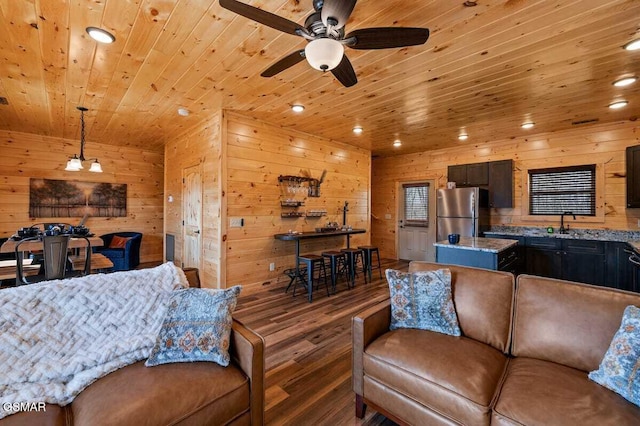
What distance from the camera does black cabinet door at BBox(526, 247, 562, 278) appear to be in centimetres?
454

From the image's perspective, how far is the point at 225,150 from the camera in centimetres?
400

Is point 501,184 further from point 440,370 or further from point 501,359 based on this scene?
point 440,370

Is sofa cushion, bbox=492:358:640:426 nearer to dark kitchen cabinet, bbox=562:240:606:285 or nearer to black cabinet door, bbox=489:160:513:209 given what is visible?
dark kitchen cabinet, bbox=562:240:606:285

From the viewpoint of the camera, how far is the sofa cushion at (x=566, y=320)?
4.85ft

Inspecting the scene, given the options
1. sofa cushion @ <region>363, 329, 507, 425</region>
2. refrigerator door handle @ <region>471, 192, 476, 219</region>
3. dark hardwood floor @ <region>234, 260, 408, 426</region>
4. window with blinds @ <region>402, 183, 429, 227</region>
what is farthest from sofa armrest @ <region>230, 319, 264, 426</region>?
window with blinds @ <region>402, 183, 429, 227</region>

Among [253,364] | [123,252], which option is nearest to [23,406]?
[253,364]

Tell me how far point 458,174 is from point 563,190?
1.72m

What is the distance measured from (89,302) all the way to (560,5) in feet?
11.6

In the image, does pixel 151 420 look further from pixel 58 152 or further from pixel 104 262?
pixel 58 152

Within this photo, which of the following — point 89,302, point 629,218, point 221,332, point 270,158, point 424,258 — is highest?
point 270,158

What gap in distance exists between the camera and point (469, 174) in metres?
5.79

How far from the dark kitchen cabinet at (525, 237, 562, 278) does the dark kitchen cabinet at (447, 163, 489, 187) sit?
141 centimetres

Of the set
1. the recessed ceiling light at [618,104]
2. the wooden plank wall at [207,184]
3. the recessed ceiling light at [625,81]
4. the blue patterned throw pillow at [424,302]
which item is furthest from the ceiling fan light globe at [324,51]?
the recessed ceiling light at [618,104]


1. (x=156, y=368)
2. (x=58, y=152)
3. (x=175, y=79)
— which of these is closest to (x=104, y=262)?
(x=175, y=79)
